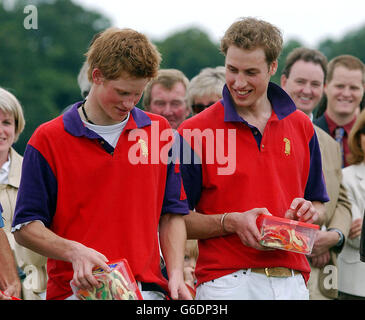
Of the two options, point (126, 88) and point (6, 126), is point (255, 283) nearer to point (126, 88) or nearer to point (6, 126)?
point (126, 88)

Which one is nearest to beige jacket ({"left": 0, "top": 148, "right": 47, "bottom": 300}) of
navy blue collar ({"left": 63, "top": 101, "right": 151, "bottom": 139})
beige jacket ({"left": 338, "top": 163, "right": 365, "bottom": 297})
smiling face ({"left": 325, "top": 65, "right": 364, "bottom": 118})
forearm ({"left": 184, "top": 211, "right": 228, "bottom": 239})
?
forearm ({"left": 184, "top": 211, "right": 228, "bottom": 239})

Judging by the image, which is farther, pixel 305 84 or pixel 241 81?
pixel 305 84

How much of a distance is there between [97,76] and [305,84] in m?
3.14

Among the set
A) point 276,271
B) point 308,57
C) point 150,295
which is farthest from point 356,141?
point 150,295

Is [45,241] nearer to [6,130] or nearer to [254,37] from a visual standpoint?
[254,37]

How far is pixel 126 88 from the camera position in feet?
14.7

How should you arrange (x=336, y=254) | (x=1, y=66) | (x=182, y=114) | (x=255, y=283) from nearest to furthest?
1. (x=255, y=283)
2. (x=336, y=254)
3. (x=182, y=114)
4. (x=1, y=66)

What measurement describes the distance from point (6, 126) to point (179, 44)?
206 ft

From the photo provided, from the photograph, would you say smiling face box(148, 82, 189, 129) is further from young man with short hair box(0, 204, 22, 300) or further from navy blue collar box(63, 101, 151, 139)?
navy blue collar box(63, 101, 151, 139)

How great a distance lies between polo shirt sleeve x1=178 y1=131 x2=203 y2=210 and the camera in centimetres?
506

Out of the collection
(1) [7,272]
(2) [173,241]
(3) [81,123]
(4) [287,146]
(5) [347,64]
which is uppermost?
(5) [347,64]

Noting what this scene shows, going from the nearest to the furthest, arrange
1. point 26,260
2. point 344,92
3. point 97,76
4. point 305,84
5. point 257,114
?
point 97,76, point 257,114, point 26,260, point 305,84, point 344,92

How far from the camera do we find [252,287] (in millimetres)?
4914
